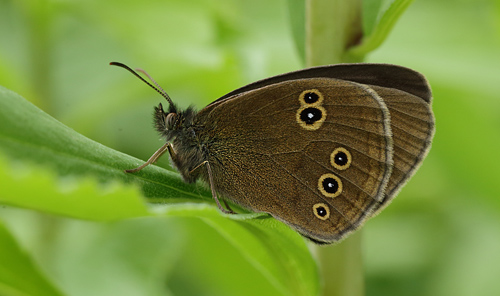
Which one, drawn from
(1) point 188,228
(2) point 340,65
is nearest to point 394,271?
(1) point 188,228

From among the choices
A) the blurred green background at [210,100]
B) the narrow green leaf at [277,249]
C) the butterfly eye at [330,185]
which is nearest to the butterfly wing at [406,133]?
the butterfly eye at [330,185]

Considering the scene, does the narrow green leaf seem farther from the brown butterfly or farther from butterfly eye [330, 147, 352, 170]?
butterfly eye [330, 147, 352, 170]

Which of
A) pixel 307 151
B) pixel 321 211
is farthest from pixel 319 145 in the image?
pixel 321 211

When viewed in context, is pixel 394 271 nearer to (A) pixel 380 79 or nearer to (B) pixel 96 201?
(A) pixel 380 79

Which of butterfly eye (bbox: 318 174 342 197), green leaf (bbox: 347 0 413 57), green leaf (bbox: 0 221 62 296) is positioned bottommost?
green leaf (bbox: 0 221 62 296)

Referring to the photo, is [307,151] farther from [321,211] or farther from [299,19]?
[299,19]

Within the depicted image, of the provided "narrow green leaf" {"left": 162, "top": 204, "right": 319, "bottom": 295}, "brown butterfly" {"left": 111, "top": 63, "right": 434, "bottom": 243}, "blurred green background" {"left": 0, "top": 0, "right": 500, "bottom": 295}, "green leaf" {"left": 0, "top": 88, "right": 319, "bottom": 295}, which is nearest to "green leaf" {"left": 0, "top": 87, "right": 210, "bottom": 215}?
"green leaf" {"left": 0, "top": 88, "right": 319, "bottom": 295}
